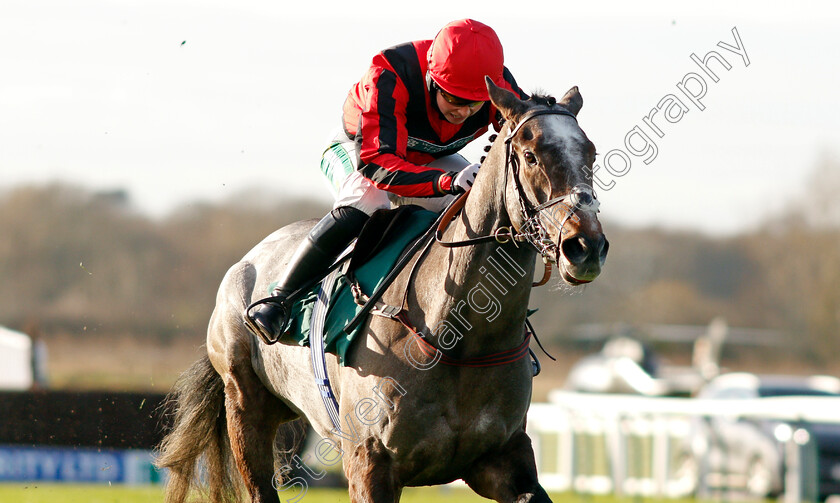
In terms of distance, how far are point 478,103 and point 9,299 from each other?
21410 millimetres

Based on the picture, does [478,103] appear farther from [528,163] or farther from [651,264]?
[651,264]

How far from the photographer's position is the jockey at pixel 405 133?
423 centimetres

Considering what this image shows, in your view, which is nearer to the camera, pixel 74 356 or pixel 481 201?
pixel 481 201

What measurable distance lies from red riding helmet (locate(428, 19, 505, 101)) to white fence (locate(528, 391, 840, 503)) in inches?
235

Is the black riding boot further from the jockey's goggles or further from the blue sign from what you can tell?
the blue sign

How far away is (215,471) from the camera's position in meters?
6.12

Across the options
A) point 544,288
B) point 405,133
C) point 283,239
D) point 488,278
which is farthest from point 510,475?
point 544,288

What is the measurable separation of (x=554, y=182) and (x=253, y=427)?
278 centimetres

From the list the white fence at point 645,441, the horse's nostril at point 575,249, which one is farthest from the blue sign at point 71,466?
the horse's nostril at point 575,249

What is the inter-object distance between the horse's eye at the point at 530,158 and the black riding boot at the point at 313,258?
1.18 m

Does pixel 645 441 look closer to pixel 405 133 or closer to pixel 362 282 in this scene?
pixel 362 282

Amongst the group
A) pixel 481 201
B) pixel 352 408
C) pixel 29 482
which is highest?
pixel 481 201

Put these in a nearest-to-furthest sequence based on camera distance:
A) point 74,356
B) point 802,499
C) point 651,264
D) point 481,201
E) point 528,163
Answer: point 528,163, point 481,201, point 802,499, point 74,356, point 651,264

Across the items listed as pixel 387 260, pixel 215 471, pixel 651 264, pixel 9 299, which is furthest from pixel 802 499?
pixel 651 264
